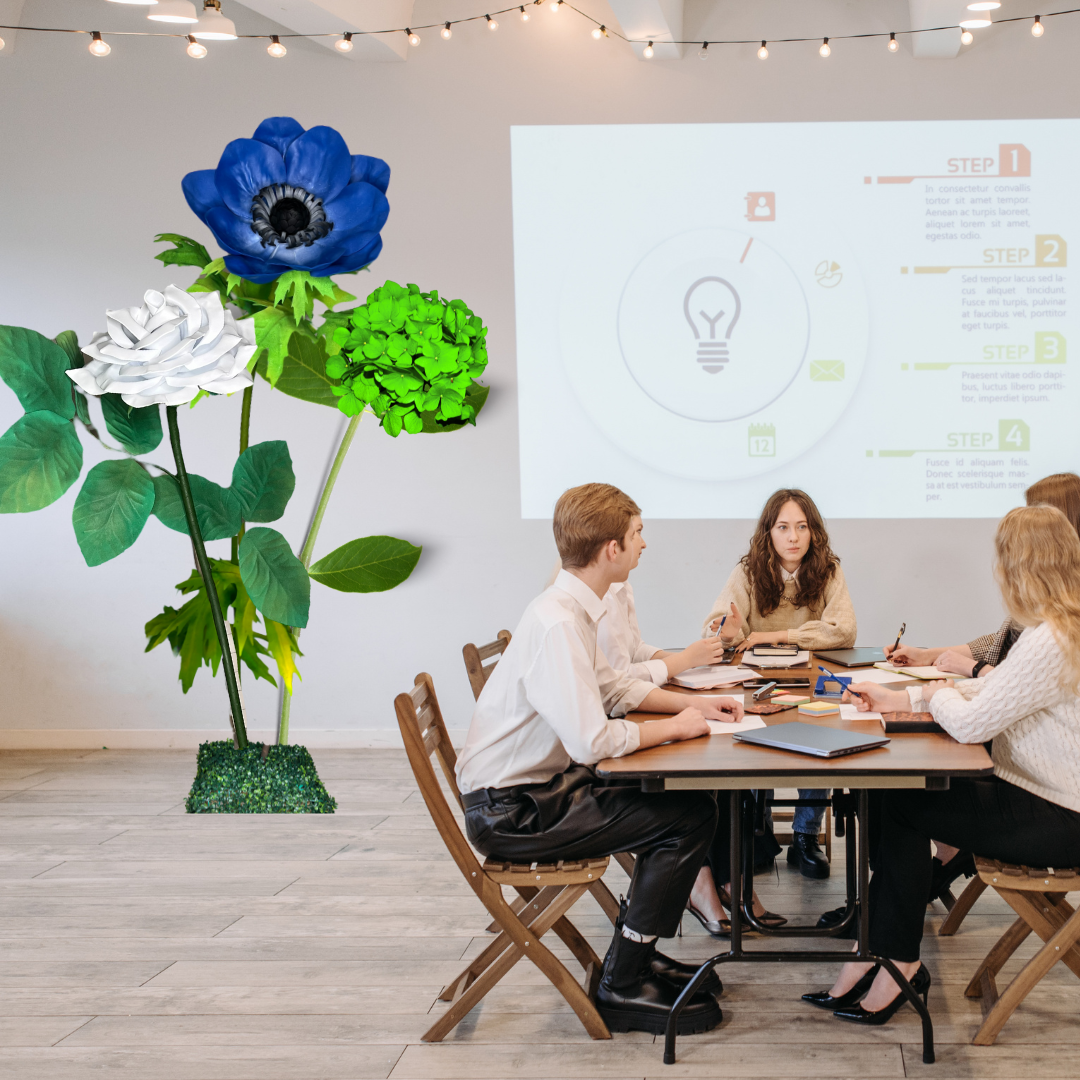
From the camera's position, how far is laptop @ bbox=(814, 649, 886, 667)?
3043mm

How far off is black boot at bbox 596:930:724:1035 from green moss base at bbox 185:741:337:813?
2.58ft

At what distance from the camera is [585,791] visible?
88.1 inches

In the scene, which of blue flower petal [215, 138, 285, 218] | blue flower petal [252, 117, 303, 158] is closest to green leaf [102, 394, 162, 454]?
blue flower petal [215, 138, 285, 218]

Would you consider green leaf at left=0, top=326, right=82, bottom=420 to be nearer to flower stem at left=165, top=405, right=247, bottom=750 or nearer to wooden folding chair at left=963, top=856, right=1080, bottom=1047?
flower stem at left=165, top=405, right=247, bottom=750

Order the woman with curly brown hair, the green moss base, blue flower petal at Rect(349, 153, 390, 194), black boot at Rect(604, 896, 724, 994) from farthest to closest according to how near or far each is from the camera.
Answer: the woman with curly brown hair → black boot at Rect(604, 896, 724, 994) → the green moss base → blue flower petal at Rect(349, 153, 390, 194)

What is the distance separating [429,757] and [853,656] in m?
1.56

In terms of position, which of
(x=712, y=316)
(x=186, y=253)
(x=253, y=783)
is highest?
(x=712, y=316)

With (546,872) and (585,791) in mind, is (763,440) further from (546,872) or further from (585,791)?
(546,872)

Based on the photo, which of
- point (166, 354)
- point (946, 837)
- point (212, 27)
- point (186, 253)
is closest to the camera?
point (166, 354)

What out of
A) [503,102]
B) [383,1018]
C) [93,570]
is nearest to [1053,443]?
[503,102]

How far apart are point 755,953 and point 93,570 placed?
387cm

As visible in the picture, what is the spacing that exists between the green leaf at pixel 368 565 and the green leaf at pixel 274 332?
46.7 inches

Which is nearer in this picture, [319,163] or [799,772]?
[319,163]

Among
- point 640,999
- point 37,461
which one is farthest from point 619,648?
point 37,461
